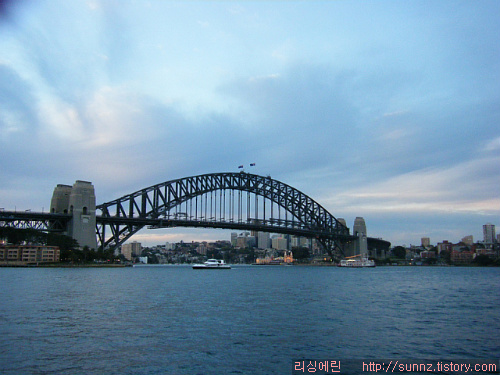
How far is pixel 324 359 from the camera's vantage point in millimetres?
14758

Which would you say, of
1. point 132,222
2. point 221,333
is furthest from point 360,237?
point 221,333

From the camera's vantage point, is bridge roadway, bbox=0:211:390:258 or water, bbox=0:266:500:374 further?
bridge roadway, bbox=0:211:390:258

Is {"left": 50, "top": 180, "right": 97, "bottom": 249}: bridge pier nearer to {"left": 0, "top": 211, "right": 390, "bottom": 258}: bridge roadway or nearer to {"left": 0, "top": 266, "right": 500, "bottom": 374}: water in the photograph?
{"left": 0, "top": 211, "right": 390, "bottom": 258}: bridge roadway

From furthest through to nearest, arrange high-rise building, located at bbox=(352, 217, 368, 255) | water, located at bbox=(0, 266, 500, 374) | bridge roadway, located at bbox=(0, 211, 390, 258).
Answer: high-rise building, located at bbox=(352, 217, 368, 255) → bridge roadway, located at bbox=(0, 211, 390, 258) → water, located at bbox=(0, 266, 500, 374)

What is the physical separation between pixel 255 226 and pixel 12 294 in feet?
247

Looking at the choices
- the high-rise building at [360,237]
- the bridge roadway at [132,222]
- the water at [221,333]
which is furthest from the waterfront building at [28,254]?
the high-rise building at [360,237]

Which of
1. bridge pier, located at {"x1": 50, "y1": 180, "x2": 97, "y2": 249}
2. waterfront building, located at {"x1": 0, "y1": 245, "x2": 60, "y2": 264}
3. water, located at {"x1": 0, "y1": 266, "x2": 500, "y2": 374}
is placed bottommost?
water, located at {"x1": 0, "y1": 266, "x2": 500, "y2": 374}

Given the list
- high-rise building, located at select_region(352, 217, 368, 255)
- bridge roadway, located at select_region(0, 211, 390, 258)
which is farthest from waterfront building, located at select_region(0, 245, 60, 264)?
high-rise building, located at select_region(352, 217, 368, 255)

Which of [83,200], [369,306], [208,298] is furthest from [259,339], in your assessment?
[83,200]

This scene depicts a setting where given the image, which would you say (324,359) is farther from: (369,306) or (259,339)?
(369,306)

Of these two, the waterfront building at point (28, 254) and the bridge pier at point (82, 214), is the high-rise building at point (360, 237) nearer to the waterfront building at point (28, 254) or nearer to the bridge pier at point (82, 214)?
the bridge pier at point (82, 214)

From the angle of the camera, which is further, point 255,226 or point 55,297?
point 255,226

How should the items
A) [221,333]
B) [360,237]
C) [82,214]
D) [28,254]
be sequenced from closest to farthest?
[221,333]
[82,214]
[28,254]
[360,237]

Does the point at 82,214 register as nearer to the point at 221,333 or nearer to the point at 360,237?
the point at 221,333
